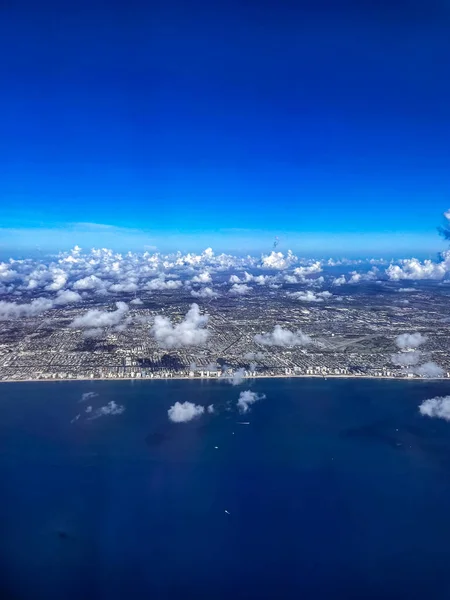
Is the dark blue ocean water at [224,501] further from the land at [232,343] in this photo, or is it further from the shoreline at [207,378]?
the land at [232,343]

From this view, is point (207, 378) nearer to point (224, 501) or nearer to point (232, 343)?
point (232, 343)

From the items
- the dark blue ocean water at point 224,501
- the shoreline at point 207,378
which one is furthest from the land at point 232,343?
the dark blue ocean water at point 224,501

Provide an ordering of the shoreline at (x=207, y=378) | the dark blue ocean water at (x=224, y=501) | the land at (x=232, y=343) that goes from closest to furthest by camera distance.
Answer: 1. the dark blue ocean water at (x=224, y=501)
2. the shoreline at (x=207, y=378)
3. the land at (x=232, y=343)

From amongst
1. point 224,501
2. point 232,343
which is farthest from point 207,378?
point 224,501

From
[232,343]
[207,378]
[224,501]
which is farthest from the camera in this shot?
[232,343]

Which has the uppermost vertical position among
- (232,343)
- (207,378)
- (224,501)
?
(232,343)

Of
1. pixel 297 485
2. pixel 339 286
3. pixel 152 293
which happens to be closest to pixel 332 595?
pixel 297 485

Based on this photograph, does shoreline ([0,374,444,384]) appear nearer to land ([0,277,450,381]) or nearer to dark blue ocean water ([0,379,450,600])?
land ([0,277,450,381])

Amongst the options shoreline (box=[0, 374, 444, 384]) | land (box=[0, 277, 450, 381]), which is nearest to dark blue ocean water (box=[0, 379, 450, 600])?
shoreline (box=[0, 374, 444, 384])
